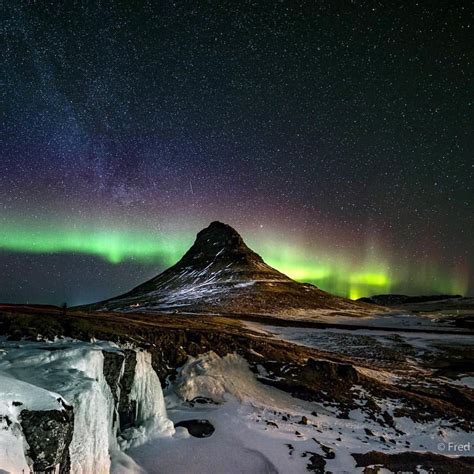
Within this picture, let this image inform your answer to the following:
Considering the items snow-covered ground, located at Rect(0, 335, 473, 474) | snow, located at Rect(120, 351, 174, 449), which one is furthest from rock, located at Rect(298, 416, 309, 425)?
snow, located at Rect(120, 351, 174, 449)

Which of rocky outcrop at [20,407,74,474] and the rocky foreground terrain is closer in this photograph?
rocky outcrop at [20,407,74,474]

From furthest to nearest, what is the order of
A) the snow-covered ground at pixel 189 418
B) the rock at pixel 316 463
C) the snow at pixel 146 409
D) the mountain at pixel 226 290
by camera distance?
the mountain at pixel 226 290
the snow at pixel 146 409
the rock at pixel 316 463
the snow-covered ground at pixel 189 418

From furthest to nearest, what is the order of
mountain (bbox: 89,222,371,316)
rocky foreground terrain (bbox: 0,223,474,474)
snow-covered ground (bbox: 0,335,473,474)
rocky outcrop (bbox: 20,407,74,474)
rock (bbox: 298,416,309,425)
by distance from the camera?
mountain (bbox: 89,222,371,316), rock (bbox: 298,416,309,425), snow-covered ground (bbox: 0,335,473,474), rocky foreground terrain (bbox: 0,223,474,474), rocky outcrop (bbox: 20,407,74,474)

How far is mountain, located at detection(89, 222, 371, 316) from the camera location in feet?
311

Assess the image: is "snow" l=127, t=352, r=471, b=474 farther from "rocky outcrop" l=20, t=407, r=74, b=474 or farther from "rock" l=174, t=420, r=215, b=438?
"rocky outcrop" l=20, t=407, r=74, b=474

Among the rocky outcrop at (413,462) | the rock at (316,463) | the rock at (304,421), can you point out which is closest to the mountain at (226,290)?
the rock at (304,421)

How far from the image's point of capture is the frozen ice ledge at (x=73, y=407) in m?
6.17

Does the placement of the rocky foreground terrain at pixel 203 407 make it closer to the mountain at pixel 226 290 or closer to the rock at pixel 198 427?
the rock at pixel 198 427

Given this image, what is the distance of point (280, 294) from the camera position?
378ft

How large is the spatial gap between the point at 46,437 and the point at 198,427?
7609mm

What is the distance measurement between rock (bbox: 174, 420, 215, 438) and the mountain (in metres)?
64.6

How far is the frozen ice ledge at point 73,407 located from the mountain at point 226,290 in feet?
215

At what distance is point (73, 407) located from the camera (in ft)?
24.3

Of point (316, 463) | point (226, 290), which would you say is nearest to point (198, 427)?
point (316, 463)
